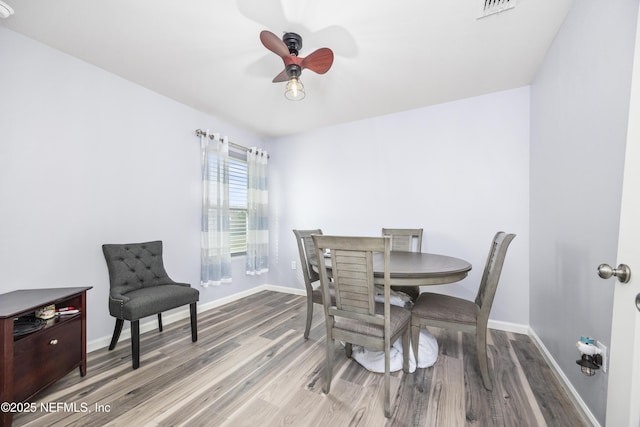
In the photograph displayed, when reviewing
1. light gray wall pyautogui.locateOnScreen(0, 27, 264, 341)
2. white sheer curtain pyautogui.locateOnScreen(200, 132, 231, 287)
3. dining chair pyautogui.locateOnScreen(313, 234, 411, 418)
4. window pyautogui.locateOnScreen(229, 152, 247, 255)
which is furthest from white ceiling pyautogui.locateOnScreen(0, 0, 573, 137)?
dining chair pyautogui.locateOnScreen(313, 234, 411, 418)

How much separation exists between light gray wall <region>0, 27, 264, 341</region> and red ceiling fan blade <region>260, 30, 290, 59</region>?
1.84m

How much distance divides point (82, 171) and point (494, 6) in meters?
3.43

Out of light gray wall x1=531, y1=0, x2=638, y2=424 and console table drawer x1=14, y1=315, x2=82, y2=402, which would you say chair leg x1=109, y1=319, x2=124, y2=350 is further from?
light gray wall x1=531, y1=0, x2=638, y2=424

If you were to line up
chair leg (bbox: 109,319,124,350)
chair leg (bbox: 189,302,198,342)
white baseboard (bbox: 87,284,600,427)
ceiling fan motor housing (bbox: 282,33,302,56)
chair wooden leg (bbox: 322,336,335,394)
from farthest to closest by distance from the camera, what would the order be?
chair leg (bbox: 189,302,198,342) < chair leg (bbox: 109,319,124,350) < ceiling fan motor housing (bbox: 282,33,302,56) < chair wooden leg (bbox: 322,336,335,394) < white baseboard (bbox: 87,284,600,427)

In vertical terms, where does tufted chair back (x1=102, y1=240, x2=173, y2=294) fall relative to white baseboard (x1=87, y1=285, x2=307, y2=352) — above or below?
above

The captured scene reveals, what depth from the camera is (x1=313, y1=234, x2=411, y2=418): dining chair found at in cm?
148

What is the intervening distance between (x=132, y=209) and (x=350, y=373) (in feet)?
8.44

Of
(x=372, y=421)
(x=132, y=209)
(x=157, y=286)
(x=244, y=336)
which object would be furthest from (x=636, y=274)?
(x=132, y=209)

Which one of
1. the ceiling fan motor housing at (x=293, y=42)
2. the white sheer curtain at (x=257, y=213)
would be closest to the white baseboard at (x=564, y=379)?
the ceiling fan motor housing at (x=293, y=42)

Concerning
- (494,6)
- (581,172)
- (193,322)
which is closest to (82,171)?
(193,322)

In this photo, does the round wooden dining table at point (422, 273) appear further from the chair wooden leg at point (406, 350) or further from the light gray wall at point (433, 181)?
the light gray wall at point (433, 181)

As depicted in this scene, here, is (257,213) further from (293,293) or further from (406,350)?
(406,350)

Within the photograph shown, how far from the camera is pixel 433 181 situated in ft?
9.96

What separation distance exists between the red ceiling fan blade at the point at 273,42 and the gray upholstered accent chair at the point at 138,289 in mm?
2115
